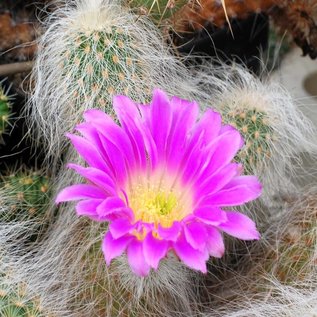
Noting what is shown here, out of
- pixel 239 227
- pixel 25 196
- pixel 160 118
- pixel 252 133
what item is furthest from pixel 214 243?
pixel 25 196

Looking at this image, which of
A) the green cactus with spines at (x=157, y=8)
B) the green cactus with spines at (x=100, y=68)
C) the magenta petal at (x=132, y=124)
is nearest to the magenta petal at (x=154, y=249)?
the magenta petal at (x=132, y=124)

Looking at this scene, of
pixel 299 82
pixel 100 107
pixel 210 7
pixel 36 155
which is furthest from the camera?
pixel 299 82

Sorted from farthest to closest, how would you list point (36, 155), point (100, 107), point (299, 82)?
point (299, 82), point (36, 155), point (100, 107)

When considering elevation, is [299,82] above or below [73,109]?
below

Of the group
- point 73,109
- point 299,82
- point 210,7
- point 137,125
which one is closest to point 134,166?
point 137,125

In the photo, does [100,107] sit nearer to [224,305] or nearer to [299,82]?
[224,305]

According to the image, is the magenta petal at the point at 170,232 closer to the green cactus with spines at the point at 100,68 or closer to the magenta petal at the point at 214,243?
the magenta petal at the point at 214,243
